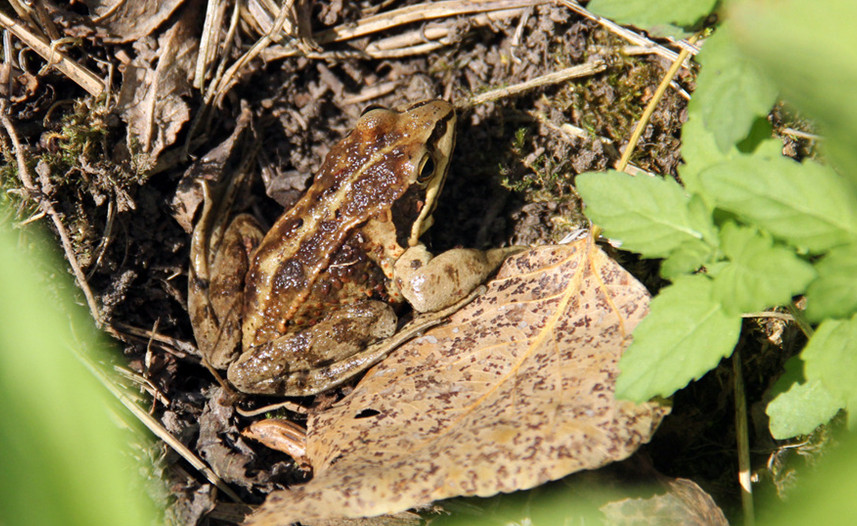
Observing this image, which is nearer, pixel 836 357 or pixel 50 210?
pixel 836 357

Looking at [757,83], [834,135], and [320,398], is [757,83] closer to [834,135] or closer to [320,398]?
[834,135]

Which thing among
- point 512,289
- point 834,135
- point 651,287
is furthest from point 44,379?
point 651,287

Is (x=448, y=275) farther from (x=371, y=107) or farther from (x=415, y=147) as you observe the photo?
(x=371, y=107)

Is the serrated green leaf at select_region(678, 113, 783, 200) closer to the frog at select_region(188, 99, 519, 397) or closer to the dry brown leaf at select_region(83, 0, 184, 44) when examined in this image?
the frog at select_region(188, 99, 519, 397)

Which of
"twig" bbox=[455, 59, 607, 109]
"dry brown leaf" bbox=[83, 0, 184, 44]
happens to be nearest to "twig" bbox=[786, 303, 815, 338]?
"twig" bbox=[455, 59, 607, 109]

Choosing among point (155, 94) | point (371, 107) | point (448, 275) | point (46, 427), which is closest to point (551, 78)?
point (371, 107)

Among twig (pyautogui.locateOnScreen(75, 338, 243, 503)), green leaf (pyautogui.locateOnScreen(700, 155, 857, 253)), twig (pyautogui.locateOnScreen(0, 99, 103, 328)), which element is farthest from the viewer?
twig (pyautogui.locateOnScreen(0, 99, 103, 328))
